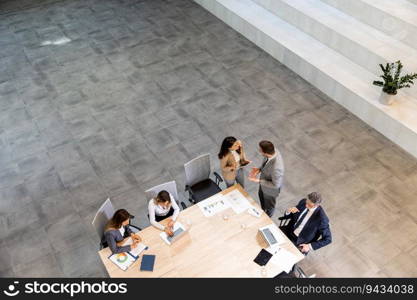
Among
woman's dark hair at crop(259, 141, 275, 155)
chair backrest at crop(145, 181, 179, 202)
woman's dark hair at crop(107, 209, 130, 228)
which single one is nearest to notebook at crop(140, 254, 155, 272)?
woman's dark hair at crop(107, 209, 130, 228)

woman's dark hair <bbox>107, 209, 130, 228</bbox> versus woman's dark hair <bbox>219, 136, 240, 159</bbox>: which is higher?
woman's dark hair <bbox>219, 136, 240, 159</bbox>

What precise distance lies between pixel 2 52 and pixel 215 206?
23.5ft

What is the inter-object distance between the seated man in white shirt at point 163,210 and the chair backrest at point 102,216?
0.52m

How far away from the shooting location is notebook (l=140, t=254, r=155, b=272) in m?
4.45

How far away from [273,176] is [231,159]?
2.04ft

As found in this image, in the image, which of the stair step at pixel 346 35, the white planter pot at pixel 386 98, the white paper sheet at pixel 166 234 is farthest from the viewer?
the stair step at pixel 346 35

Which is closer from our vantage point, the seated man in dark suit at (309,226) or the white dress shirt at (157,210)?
the seated man in dark suit at (309,226)

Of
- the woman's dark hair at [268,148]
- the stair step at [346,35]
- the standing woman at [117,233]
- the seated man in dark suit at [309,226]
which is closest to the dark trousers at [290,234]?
the seated man in dark suit at [309,226]

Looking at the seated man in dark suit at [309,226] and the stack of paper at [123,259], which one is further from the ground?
the seated man in dark suit at [309,226]

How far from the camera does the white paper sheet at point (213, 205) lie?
16.4 feet

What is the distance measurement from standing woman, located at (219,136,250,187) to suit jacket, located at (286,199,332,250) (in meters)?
1.04

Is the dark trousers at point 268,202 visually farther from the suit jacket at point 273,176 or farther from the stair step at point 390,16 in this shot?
the stair step at point 390,16

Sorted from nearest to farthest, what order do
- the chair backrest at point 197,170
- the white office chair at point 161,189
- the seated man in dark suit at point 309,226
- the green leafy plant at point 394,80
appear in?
the seated man in dark suit at point 309,226, the white office chair at point 161,189, the chair backrest at point 197,170, the green leafy plant at point 394,80

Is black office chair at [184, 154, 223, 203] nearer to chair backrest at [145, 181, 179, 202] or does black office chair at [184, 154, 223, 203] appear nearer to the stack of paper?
chair backrest at [145, 181, 179, 202]
